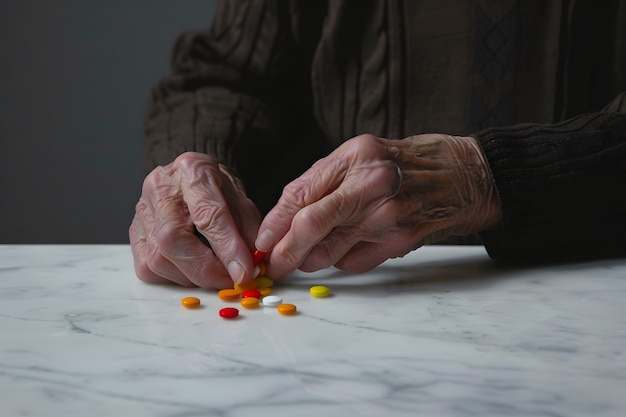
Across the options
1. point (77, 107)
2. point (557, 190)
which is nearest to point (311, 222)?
point (557, 190)

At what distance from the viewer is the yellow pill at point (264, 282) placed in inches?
33.1

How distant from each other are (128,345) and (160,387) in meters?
0.12

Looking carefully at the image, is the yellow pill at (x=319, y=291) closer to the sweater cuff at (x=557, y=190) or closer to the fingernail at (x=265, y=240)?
the fingernail at (x=265, y=240)

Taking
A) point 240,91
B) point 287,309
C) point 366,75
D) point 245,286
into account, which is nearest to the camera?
point 287,309

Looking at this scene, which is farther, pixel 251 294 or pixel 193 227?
pixel 193 227

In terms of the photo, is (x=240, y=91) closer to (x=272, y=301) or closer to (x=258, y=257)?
(x=258, y=257)

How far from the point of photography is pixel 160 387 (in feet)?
1.69

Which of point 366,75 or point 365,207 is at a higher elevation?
point 366,75

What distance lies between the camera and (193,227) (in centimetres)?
88

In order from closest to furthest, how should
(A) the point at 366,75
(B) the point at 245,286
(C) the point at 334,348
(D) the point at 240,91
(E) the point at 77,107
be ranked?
(C) the point at 334,348, (B) the point at 245,286, (A) the point at 366,75, (D) the point at 240,91, (E) the point at 77,107

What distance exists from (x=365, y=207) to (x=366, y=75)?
32.5 inches

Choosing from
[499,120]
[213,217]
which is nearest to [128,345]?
[213,217]

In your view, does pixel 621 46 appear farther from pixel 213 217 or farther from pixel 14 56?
pixel 14 56

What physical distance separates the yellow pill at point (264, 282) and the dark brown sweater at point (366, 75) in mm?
747
